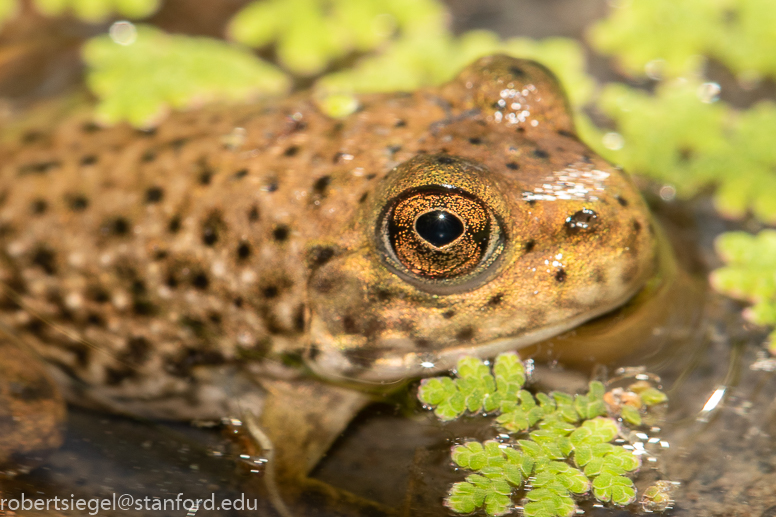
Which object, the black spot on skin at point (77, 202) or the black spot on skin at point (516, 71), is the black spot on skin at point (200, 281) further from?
the black spot on skin at point (516, 71)

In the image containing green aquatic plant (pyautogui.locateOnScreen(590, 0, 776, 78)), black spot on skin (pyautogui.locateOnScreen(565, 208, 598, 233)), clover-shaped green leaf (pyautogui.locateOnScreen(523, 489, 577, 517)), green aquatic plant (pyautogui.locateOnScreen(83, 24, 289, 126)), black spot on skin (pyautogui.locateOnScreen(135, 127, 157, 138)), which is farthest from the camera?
green aquatic plant (pyautogui.locateOnScreen(590, 0, 776, 78))

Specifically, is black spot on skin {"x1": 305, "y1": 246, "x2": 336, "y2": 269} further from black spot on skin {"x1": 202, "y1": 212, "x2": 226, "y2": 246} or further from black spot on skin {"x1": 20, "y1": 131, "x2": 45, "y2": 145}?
black spot on skin {"x1": 20, "y1": 131, "x2": 45, "y2": 145}

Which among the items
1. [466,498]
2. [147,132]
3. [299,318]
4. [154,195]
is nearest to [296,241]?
[299,318]

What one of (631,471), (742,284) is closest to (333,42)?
(742,284)

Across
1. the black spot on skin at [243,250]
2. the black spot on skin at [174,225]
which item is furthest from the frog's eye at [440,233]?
the black spot on skin at [174,225]

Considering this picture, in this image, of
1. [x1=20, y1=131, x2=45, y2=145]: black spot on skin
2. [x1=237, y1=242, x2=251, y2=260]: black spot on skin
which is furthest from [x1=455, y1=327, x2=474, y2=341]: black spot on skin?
[x1=20, y1=131, x2=45, y2=145]: black spot on skin

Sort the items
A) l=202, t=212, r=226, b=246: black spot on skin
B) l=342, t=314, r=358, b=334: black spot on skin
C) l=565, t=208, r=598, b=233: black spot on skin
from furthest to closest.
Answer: l=202, t=212, r=226, b=246: black spot on skin < l=342, t=314, r=358, b=334: black spot on skin < l=565, t=208, r=598, b=233: black spot on skin
